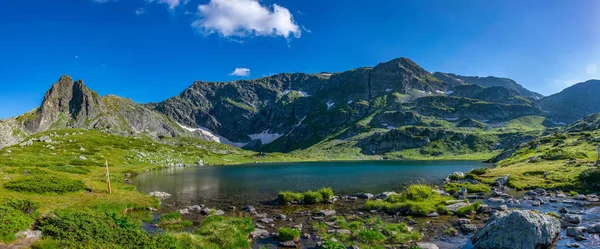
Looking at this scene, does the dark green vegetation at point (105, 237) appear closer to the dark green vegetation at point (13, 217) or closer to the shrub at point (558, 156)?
the dark green vegetation at point (13, 217)

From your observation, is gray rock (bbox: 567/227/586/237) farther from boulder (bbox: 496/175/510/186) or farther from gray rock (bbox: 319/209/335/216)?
boulder (bbox: 496/175/510/186)

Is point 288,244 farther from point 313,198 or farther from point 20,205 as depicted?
point 313,198

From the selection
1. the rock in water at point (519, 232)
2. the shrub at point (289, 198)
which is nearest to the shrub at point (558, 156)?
the rock in water at point (519, 232)

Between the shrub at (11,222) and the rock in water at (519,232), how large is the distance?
32.1 metres

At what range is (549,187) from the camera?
5281 cm

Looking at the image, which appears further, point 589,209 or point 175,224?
point 589,209

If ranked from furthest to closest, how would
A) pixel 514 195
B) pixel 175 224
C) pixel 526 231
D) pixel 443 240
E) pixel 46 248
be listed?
pixel 514 195
pixel 175 224
pixel 443 240
pixel 526 231
pixel 46 248

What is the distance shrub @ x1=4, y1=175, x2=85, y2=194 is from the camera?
124ft

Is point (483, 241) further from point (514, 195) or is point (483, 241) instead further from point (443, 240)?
point (514, 195)

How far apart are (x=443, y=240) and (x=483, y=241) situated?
3511 millimetres

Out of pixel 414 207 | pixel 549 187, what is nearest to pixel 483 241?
pixel 414 207

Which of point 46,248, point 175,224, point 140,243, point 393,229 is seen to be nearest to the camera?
point 46,248

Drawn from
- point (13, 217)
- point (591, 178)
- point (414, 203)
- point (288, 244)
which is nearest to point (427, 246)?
point (288, 244)

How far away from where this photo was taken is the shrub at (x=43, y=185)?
37763 mm
